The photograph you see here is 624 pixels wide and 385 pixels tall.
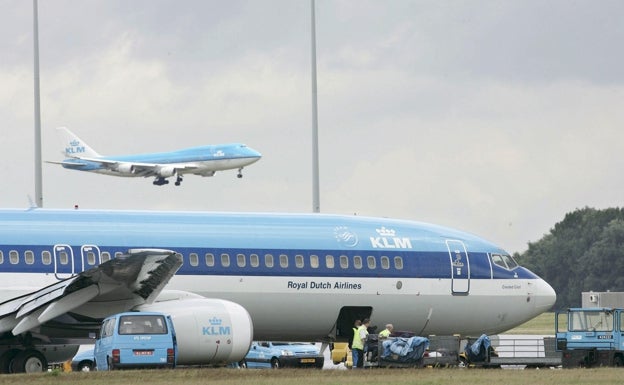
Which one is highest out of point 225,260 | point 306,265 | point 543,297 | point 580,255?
point 225,260

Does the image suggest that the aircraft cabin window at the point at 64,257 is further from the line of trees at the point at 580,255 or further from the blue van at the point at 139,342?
the line of trees at the point at 580,255

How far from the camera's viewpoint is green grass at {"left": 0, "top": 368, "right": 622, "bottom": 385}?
2825cm

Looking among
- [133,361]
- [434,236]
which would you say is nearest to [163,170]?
[434,236]

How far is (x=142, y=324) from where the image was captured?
100 feet

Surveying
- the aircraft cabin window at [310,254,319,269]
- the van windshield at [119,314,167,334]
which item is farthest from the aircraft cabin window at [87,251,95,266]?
the aircraft cabin window at [310,254,319,269]

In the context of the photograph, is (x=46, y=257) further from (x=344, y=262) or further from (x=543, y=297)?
(x=543, y=297)

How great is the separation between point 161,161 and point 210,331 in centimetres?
6996

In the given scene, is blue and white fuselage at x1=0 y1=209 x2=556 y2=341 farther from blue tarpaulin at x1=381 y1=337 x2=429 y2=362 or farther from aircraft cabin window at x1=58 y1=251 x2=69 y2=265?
blue tarpaulin at x1=381 y1=337 x2=429 y2=362

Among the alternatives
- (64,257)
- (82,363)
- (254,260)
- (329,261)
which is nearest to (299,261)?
(329,261)

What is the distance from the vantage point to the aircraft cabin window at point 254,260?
35.0 m

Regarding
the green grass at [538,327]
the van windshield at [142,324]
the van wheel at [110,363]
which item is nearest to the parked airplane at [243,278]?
the van windshield at [142,324]

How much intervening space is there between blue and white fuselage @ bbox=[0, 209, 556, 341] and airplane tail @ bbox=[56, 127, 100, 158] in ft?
205

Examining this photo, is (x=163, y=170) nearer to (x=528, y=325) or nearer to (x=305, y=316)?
(x=528, y=325)

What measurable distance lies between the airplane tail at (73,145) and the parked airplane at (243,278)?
6268 centimetres
